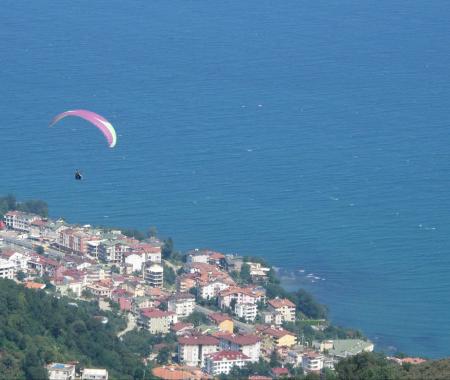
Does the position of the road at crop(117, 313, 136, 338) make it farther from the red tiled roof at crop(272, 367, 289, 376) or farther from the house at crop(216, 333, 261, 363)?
the red tiled roof at crop(272, 367, 289, 376)

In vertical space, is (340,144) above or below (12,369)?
above

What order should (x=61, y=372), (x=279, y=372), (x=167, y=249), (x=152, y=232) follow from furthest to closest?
(x=152, y=232), (x=167, y=249), (x=279, y=372), (x=61, y=372)

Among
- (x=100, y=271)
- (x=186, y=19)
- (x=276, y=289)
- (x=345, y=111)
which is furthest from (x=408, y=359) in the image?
(x=186, y=19)

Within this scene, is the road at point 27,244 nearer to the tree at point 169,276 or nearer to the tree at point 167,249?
the tree at point 167,249

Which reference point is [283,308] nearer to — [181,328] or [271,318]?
[271,318]

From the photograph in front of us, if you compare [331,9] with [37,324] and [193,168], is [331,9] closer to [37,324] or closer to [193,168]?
[193,168]

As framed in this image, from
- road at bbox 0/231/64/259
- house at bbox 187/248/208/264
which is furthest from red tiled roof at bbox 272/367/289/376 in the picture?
road at bbox 0/231/64/259

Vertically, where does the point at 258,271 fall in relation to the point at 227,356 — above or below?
above

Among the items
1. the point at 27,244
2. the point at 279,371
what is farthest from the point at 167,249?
the point at 279,371
